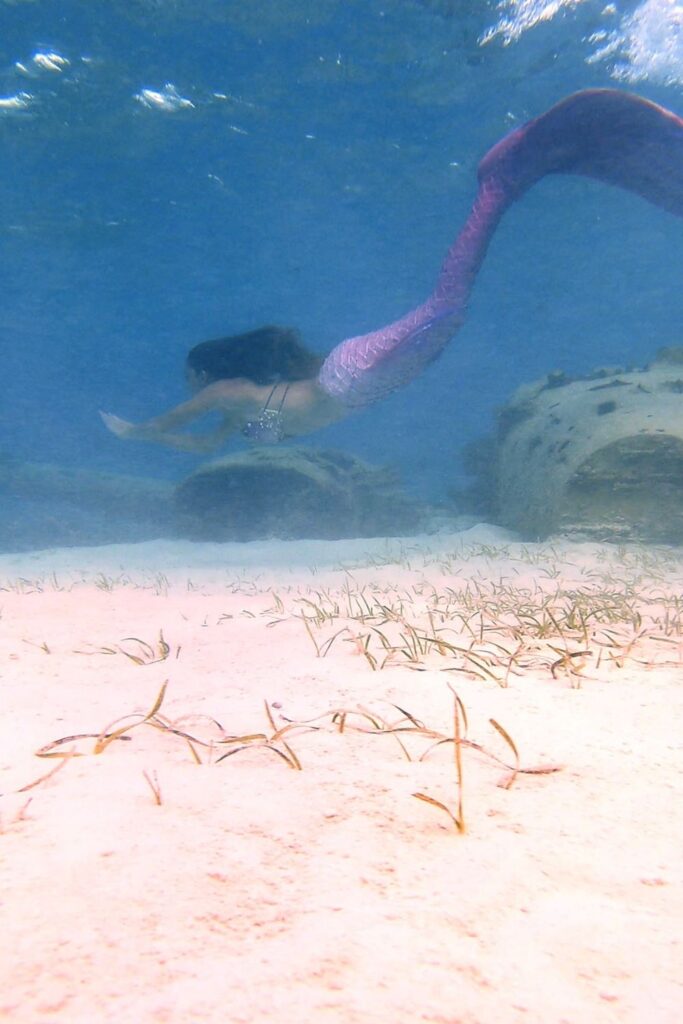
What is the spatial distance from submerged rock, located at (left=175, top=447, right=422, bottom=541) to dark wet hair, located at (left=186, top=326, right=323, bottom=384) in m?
4.76

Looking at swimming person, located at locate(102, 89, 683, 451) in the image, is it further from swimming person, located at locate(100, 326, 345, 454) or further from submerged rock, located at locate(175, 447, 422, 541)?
submerged rock, located at locate(175, 447, 422, 541)

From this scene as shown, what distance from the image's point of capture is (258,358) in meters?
7.08

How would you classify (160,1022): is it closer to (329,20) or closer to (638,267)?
(329,20)

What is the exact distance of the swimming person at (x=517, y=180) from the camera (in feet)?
18.3

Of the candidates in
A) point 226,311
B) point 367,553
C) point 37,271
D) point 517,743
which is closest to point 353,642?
point 517,743

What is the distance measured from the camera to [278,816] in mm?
1348

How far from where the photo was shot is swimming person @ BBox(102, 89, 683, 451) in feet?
18.3

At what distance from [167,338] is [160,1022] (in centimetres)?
3714

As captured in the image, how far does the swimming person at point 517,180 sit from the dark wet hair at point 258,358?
543 mm

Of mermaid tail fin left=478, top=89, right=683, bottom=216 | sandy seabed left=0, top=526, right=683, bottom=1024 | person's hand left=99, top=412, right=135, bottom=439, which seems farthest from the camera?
person's hand left=99, top=412, right=135, bottom=439

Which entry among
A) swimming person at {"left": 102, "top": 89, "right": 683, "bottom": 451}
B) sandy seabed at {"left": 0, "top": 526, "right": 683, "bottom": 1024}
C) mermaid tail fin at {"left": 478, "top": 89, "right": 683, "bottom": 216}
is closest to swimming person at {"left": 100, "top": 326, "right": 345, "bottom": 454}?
swimming person at {"left": 102, "top": 89, "right": 683, "bottom": 451}

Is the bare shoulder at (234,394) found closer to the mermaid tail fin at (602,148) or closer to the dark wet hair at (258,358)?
the dark wet hair at (258,358)

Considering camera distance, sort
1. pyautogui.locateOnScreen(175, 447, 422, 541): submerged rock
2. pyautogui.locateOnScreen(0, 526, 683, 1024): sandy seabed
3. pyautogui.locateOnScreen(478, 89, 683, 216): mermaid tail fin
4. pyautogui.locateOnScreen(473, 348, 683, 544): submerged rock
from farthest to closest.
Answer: pyautogui.locateOnScreen(175, 447, 422, 541): submerged rock, pyautogui.locateOnScreen(473, 348, 683, 544): submerged rock, pyautogui.locateOnScreen(478, 89, 683, 216): mermaid tail fin, pyautogui.locateOnScreen(0, 526, 683, 1024): sandy seabed

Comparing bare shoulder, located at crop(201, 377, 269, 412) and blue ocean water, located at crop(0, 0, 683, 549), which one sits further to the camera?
blue ocean water, located at crop(0, 0, 683, 549)
